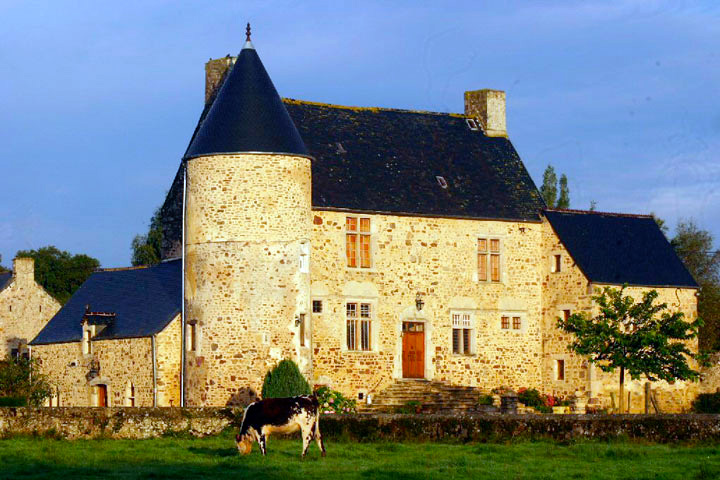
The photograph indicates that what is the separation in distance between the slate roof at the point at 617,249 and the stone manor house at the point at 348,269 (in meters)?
0.07

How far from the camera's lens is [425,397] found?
3791 cm

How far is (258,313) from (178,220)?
7.58 metres

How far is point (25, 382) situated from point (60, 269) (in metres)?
34.1

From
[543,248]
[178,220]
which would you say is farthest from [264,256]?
[543,248]

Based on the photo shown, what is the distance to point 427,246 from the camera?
128ft

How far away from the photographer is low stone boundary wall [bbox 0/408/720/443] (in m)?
23.9

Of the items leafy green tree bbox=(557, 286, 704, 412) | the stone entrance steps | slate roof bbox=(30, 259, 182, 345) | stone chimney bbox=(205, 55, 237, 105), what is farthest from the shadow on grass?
stone chimney bbox=(205, 55, 237, 105)

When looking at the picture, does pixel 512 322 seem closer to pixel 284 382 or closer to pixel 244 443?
pixel 284 382

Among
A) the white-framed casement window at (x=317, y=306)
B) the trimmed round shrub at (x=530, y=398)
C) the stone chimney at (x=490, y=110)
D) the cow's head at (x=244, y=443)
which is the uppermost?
the stone chimney at (x=490, y=110)

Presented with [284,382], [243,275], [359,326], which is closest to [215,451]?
[284,382]

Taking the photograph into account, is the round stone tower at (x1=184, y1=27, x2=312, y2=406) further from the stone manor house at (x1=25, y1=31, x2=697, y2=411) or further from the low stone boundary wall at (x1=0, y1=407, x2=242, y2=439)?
the low stone boundary wall at (x1=0, y1=407, x2=242, y2=439)

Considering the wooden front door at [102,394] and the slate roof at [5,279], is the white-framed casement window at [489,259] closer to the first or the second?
the wooden front door at [102,394]

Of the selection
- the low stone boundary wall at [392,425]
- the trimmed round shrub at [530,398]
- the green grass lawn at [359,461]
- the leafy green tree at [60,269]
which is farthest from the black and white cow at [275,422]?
the leafy green tree at [60,269]

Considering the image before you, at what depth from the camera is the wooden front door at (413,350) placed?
127ft
